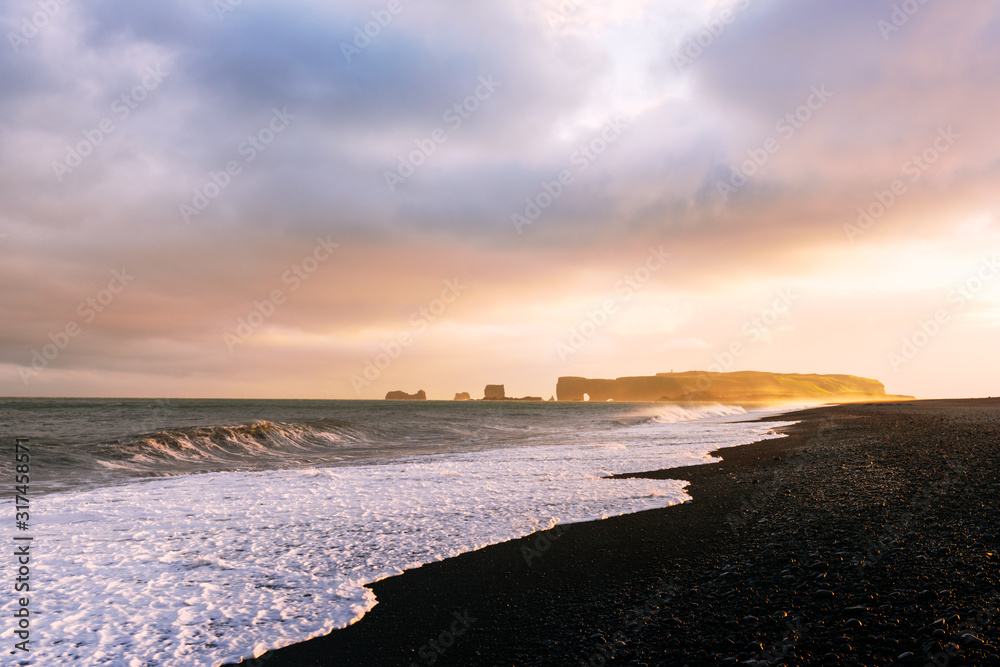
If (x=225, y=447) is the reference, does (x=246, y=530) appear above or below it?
above

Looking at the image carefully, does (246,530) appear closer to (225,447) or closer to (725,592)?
(725,592)

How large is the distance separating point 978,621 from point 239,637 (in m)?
7.25

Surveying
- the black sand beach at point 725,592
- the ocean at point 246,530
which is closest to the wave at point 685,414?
Result: the ocean at point 246,530

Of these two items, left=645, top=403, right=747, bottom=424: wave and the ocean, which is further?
left=645, top=403, right=747, bottom=424: wave

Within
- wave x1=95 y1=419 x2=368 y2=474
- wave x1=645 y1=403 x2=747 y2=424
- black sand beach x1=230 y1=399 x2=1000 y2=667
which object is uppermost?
black sand beach x1=230 y1=399 x2=1000 y2=667

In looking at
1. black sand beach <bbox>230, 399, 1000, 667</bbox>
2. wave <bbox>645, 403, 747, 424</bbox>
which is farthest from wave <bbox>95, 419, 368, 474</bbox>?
wave <bbox>645, 403, 747, 424</bbox>

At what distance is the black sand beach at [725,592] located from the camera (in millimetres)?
4559

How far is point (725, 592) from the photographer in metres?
5.89

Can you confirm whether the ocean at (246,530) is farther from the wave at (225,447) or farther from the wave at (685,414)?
the wave at (685,414)

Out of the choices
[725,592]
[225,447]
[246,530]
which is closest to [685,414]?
[225,447]

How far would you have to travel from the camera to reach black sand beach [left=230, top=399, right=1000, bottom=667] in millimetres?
4559

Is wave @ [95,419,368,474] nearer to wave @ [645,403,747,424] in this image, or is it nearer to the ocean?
the ocean

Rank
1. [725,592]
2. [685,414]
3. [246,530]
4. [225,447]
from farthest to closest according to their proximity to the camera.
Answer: [685,414] → [225,447] → [246,530] → [725,592]

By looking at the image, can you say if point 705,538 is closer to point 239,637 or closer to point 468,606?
point 468,606
